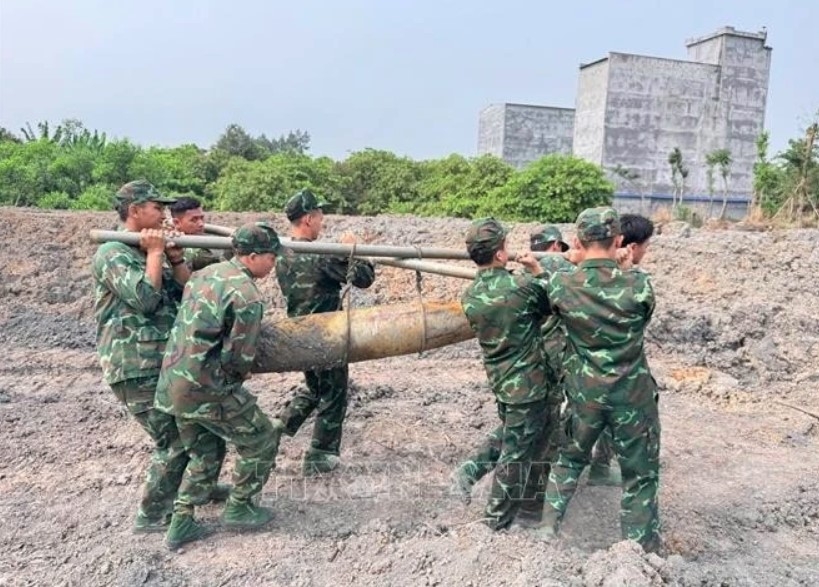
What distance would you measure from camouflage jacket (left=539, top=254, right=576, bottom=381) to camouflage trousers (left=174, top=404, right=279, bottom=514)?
5.90 ft

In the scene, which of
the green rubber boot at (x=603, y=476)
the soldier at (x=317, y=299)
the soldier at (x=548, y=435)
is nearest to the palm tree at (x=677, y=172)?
the soldier at (x=548, y=435)

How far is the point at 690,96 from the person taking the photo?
33.4 metres

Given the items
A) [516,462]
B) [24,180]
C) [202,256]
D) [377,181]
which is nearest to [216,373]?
[202,256]

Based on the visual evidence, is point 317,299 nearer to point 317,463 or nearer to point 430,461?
point 317,463

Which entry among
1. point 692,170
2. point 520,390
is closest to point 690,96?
point 692,170

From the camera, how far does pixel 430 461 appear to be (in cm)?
544

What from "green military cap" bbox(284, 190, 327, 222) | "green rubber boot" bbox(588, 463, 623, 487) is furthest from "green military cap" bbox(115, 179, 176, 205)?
"green rubber boot" bbox(588, 463, 623, 487)

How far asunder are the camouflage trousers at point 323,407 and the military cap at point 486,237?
1519mm

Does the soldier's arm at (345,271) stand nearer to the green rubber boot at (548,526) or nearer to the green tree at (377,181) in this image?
the green rubber boot at (548,526)

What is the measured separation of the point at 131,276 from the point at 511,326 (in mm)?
2152

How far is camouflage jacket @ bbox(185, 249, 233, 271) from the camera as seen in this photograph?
15.8 ft

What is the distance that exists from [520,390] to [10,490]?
12.1ft

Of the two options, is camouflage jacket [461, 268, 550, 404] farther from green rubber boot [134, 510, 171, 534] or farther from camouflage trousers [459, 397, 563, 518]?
green rubber boot [134, 510, 171, 534]

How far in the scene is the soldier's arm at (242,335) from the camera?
12.3 ft
